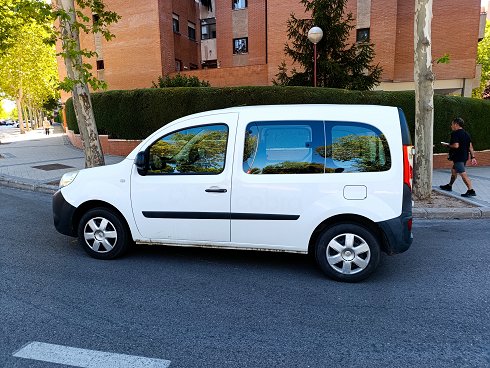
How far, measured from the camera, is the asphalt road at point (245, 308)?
264 cm

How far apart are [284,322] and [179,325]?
897mm

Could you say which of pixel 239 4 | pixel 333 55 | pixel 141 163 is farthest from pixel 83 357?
pixel 239 4

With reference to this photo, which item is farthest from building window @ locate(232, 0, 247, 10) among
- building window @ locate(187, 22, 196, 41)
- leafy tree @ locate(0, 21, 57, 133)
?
leafy tree @ locate(0, 21, 57, 133)

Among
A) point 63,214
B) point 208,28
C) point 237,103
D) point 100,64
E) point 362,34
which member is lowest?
point 63,214

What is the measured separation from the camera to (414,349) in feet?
8.71

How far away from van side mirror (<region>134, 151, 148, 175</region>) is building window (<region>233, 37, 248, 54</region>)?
21967mm

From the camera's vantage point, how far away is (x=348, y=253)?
3.79 meters

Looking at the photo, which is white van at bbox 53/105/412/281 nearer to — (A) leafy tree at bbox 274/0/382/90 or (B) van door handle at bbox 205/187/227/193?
(B) van door handle at bbox 205/187/227/193

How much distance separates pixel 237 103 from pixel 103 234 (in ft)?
27.3

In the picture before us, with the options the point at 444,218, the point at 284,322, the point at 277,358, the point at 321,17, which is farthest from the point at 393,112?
the point at 321,17

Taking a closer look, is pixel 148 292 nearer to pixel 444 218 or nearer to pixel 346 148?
pixel 346 148

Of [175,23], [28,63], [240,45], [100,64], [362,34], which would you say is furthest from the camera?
[28,63]

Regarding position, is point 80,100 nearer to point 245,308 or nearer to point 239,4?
point 245,308

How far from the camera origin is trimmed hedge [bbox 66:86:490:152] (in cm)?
1144
